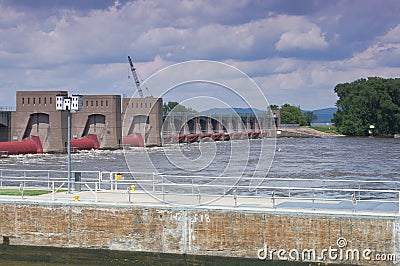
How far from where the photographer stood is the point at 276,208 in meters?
23.8

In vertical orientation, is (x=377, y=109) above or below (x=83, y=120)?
above

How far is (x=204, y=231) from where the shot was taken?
2389 cm

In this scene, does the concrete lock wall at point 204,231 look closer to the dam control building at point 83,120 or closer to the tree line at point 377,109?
the dam control building at point 83,120

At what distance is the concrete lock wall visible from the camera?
2208 centimetres

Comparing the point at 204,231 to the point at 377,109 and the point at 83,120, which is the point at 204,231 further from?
the point at 377,109

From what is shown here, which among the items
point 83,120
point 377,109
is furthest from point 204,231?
point 377,109

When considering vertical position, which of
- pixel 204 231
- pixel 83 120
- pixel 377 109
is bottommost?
pixel 204 231

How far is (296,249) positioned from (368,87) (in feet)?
544

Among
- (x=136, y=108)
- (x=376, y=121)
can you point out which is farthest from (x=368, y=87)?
(x=136, y=108)

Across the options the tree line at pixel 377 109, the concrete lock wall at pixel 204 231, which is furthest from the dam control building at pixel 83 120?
the concrete lock wall at pixel 204 231

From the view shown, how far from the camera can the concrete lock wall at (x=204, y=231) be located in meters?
22.1

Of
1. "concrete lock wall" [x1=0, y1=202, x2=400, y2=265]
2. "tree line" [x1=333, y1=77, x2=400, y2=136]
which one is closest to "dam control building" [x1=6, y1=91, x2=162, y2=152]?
"tree line" [x1=333, y1=77, x2=400, y2=136]

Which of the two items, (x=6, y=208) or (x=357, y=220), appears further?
(x=6, y=208)

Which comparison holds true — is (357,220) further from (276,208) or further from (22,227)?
(22,227)
